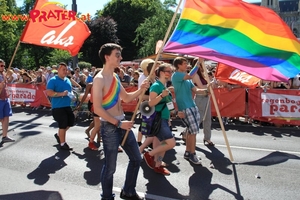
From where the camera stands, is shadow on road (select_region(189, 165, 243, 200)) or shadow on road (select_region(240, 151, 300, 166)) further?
shadow on road (select_region(240, 151, 300, 166))

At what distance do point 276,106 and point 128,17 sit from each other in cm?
4862

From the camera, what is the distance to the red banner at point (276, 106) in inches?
388

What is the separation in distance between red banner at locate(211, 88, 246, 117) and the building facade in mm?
128557

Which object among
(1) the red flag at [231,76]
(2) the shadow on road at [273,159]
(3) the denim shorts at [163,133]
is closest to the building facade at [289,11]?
(1) the red flag at [231,76]

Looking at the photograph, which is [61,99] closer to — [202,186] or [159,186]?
[159,186]

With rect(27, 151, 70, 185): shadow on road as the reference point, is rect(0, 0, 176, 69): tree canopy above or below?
above

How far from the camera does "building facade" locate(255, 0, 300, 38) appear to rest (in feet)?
424

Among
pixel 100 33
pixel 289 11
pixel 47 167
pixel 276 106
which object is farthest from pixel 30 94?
pixel 289 11

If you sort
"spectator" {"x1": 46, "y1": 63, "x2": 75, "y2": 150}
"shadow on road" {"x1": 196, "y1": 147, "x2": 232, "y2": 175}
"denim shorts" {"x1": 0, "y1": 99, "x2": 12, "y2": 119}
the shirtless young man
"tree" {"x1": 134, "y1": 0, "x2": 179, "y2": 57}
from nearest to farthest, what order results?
the shirtless young man → "shadow on road" {"x1": 196, "y1": 147, "x2": 232, "y2": 175} → "spectator" {"x1": 46, "y1": 63, "x2": 75, "y2": 150} → "denim shorts" {"x1": 0, "y1": 99, "x2": 12, "y2": 119} → "tree" {"x1": 134, "y1": 0, "x2": 179, "y2": 57}

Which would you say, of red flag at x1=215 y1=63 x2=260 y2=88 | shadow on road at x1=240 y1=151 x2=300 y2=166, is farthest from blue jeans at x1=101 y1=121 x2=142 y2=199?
red flag at x1=215 y1=63 x2=260 y2=88

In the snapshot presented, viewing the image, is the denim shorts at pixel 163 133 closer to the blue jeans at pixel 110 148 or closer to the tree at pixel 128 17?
the blue jeans at pixel 110 148

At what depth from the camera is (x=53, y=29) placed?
7.28 m

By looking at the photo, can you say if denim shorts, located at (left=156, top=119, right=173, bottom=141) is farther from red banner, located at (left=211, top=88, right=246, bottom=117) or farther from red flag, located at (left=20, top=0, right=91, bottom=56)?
red banner, located at (left=211, top=88, right=246, bottom=117)

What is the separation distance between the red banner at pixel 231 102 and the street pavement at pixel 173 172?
221 cm
